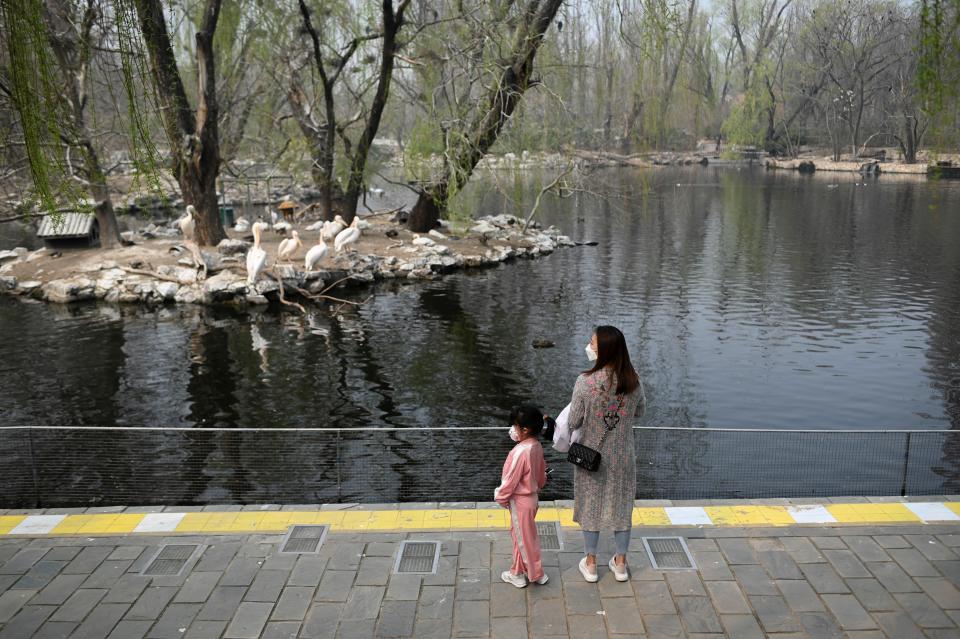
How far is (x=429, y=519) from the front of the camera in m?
5.77

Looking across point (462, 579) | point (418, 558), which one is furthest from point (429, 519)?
point (462, 579)

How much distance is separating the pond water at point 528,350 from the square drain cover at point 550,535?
5.33ft

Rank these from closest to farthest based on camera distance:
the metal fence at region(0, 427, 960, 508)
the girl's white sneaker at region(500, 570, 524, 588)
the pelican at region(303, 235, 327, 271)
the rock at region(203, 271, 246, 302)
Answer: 1. the girl's white sneaker at region(500, 570, 524, 588)
2. the metal fence at region(0, 427, 960, 508)
3. the rock at region(203, 271, 246, 302)
4. the pelican at region(303, 235, 327, 271)

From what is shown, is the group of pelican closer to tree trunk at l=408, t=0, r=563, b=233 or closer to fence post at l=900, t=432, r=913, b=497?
tree trunk at l=408, t=0, r=563, b=233

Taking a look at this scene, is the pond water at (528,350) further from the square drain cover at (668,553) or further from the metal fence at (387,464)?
the square drain cover at (668,553)

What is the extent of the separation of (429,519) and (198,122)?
16.4 metres

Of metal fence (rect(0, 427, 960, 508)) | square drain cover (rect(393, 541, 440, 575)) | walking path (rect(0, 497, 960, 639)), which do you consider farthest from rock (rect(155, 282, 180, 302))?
square drain cover (rect(393, 541, 440, 575))

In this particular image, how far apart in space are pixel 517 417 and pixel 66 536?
3387 millimetres

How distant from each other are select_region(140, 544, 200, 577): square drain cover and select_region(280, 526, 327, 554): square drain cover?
0.61 meters

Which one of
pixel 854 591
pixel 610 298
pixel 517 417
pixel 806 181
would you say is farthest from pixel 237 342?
pixel 806 181

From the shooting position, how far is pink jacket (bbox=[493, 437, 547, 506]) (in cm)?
468

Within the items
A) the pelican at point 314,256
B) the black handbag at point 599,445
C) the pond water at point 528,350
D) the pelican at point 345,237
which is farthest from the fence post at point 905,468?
the pelican at point 345,237

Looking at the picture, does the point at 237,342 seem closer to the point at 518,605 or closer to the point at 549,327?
the point at 549,327

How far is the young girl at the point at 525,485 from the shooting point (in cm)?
467
